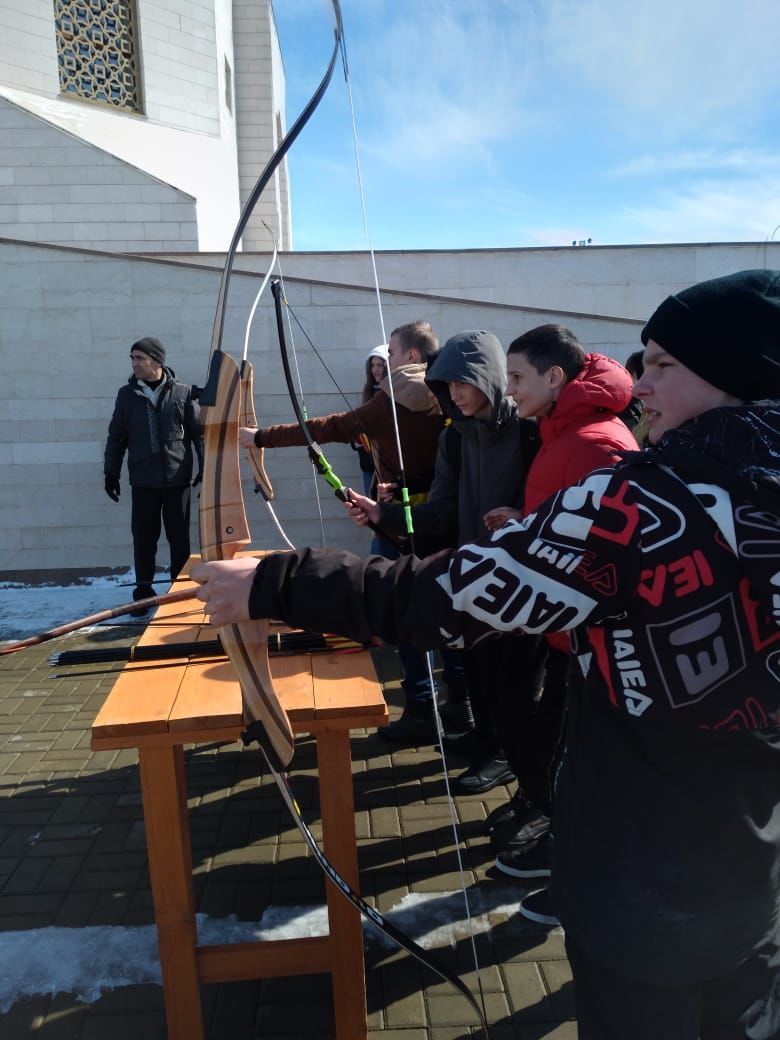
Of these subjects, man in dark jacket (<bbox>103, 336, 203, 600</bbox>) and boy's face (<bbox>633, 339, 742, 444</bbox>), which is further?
man in dark jacket (<bbox>103, 336, 203, 600</bbox>)

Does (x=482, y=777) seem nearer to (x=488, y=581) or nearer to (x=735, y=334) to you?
(x=488, y=581)

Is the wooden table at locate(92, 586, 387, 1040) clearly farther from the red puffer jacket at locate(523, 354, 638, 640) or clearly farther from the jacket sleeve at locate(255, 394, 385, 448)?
the jacket sleeve at locate(255, 394, 385, 448)

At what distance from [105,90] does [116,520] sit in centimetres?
602

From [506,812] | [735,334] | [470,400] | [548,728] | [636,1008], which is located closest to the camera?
[735,334]

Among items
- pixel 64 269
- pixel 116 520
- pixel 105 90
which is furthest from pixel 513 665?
pixel 105 90

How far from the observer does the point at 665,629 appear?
94cm

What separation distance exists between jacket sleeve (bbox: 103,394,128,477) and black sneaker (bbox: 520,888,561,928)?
13.1 feet

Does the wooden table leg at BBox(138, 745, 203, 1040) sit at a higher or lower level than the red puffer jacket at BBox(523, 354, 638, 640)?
lower

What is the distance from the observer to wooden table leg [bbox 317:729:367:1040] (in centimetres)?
169

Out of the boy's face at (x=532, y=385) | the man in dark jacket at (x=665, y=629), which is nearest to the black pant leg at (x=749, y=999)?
the man in dark jacket at (x=665, y=629)

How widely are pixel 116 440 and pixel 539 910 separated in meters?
4.13

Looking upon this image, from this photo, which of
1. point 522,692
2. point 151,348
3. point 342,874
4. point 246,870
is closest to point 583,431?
point 522,692

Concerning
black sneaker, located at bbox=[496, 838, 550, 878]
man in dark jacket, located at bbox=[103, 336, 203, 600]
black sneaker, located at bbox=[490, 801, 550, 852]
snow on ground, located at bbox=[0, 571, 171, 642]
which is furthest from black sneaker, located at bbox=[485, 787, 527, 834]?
snow on ground, located at bbox=[0, 571, 171, 642]

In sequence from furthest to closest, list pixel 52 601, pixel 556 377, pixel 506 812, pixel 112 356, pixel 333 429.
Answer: pixel 112 356
pixel 52 601
pixel 333 429
pixel 506 812
pixel 556 377
